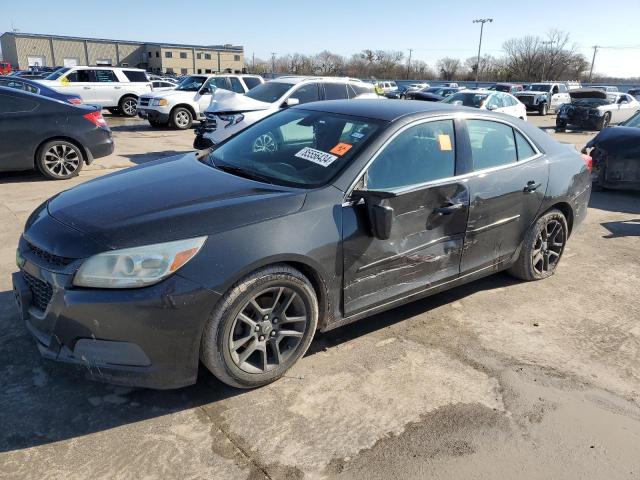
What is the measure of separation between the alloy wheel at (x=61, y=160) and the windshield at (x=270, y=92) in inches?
160

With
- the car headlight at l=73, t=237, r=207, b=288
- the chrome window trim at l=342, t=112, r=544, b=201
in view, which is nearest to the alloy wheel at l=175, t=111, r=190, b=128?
the chrome window trim at l=342, t=112, r=544, b=201

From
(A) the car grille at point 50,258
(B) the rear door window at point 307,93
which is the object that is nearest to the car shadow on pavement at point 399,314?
(A) the car grille at point 50,258

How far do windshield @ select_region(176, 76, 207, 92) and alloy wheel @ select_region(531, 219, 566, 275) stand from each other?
1403cm

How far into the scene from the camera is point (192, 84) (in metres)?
17.0

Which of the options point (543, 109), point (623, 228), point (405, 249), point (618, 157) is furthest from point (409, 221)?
point (543, 109)

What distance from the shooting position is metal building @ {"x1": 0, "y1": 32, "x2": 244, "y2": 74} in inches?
3125

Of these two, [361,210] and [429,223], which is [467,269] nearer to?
[429,223]

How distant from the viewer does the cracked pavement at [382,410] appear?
7.98 ft

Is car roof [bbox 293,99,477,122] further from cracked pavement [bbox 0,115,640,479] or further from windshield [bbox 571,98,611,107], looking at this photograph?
windshield [bbox 571,98,611,107]

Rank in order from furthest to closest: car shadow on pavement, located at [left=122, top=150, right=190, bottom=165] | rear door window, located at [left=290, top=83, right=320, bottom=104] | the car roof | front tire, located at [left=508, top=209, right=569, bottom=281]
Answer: rear door window, located at [left=290, top=83, right=320, bottom=104]
car shadow on pavement, located at [left=122, top=150, right=190, bottom=165]
front tire, located at [left=508, top=209, right=569, bottom=281]
the car roof

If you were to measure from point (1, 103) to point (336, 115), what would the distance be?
6.21 m

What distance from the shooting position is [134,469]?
7.72 ft

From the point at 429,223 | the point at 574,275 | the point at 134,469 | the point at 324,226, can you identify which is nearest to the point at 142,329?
the point at 134,469

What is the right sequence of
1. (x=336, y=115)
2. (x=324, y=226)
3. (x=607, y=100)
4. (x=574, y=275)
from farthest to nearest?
(x=607, y=100) < (x=574, y=275) < (x=336, y=115) < (x=324, y=226)
